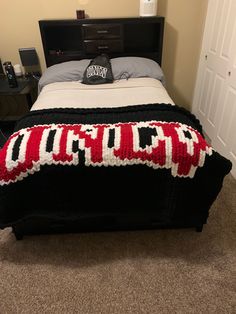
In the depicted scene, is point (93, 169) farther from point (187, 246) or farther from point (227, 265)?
point (227, 265)

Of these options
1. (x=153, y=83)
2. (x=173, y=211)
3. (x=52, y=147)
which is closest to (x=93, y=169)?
(x=52, y=147)

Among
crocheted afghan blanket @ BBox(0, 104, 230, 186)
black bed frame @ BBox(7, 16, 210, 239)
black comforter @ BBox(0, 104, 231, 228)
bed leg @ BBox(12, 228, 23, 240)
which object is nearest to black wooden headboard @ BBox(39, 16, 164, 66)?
black bed frame @ BBox(7, 16, 210, 239)

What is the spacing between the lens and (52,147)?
1.21 m

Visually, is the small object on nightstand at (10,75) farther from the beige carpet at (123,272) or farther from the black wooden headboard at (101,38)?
the beige carpet at (123,272)

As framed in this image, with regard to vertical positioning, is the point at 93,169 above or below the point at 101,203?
above

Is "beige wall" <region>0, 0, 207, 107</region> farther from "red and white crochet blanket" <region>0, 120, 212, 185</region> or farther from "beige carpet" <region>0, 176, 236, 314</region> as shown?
"beige carpet" <region>0, 176, 236, 314</region>

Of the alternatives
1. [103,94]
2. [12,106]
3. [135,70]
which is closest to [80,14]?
[135,70]

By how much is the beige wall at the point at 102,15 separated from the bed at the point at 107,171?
5.42 ft

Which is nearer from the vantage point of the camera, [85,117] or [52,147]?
[52,147]

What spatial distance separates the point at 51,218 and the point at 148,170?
0.66m

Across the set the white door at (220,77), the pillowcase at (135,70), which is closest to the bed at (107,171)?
the white door at (220,77)

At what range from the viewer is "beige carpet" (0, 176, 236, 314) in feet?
4.11

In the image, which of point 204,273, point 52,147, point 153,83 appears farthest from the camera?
point 153,83

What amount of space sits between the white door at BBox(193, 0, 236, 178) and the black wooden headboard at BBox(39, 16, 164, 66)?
0.53 meters
